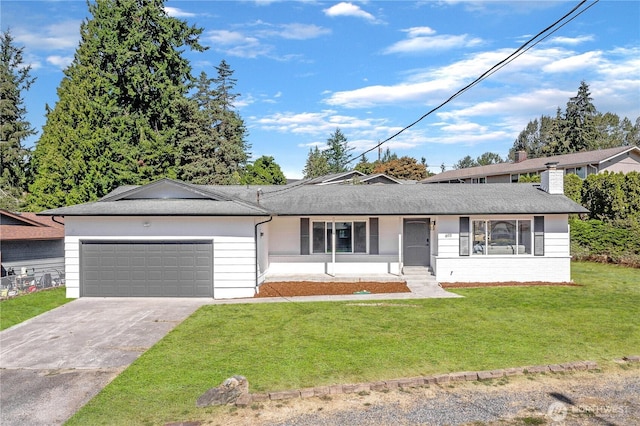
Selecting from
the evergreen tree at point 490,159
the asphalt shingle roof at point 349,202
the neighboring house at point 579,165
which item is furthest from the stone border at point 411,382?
the evergreen tree at point 490,159

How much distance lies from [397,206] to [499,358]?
9429 millimetres

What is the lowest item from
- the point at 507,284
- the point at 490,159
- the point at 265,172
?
the point at 507,284

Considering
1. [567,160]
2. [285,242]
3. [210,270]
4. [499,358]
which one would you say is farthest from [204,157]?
[499,358]

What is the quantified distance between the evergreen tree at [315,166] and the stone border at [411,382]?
173ft

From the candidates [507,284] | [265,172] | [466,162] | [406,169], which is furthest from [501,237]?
[466,162]

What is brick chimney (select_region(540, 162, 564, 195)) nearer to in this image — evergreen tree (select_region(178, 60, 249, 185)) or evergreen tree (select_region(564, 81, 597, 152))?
evergreen tree (select_region(178, 60, 249, 185))

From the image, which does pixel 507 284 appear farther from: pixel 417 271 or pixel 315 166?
pixel 315 166

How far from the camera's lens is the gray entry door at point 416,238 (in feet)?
58.1

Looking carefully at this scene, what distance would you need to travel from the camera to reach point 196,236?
46.1 ft

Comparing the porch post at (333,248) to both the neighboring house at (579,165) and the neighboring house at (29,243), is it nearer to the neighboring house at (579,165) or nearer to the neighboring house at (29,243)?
the neighboring house at (29,243)

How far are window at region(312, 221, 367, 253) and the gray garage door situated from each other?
16.4 ft

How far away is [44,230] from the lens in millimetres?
19500

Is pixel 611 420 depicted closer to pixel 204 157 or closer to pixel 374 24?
pixel 374 24

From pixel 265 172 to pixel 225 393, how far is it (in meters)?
46.4
